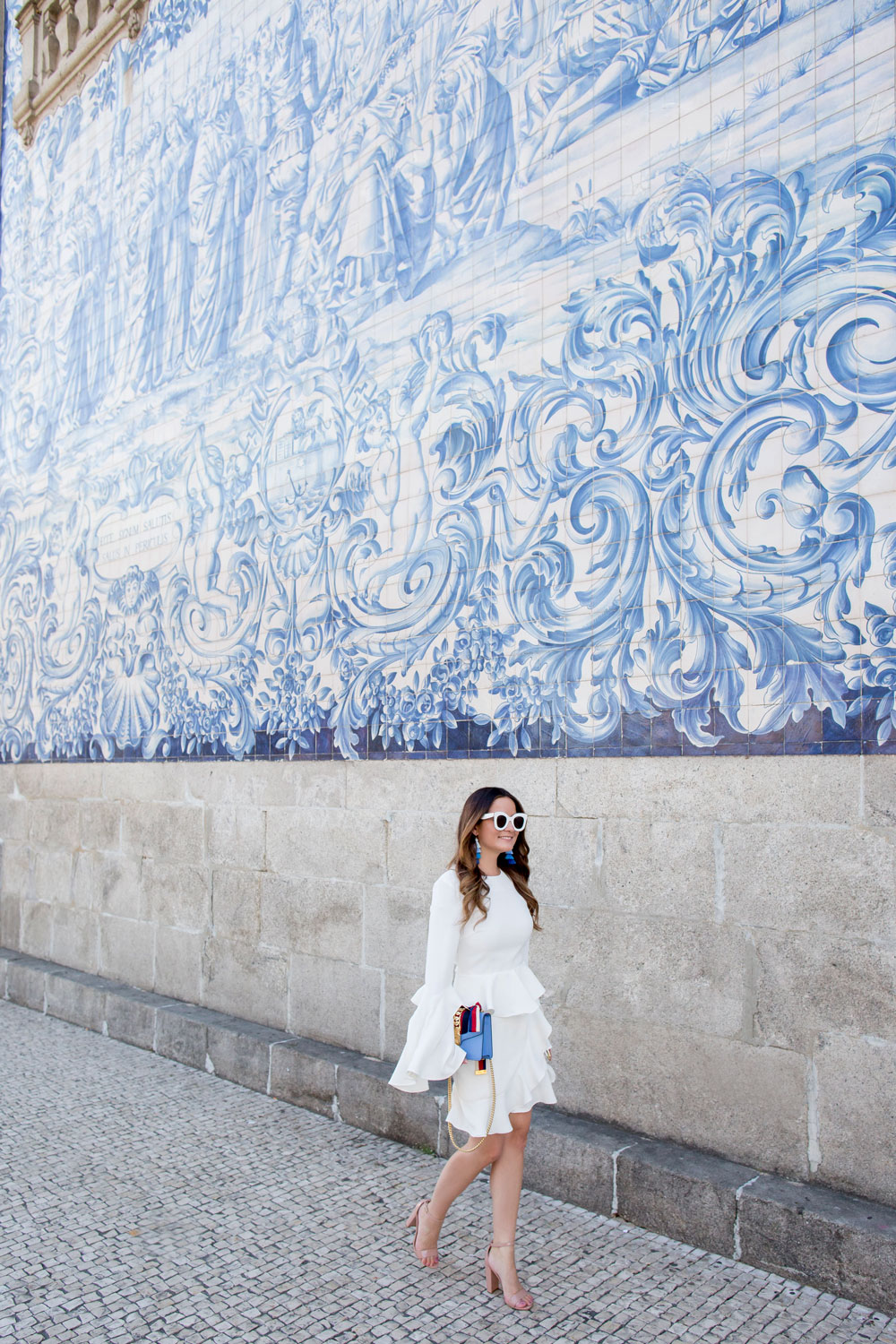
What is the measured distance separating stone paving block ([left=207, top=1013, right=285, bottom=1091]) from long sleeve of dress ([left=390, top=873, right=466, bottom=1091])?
2.09 m

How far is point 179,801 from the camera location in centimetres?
577

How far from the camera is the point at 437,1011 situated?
112 inches

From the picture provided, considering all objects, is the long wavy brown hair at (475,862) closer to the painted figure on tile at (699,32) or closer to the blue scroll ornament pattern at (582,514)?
the blue scroll ornament pattern at (582,514)

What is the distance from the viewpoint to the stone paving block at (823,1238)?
9.07 ft

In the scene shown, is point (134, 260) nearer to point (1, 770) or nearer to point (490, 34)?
point (490, 34)

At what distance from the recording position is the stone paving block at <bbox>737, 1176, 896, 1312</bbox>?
277cm

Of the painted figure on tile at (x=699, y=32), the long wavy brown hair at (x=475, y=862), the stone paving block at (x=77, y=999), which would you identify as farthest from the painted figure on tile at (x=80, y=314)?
the long wavy brown hair at (x=475, y=862)

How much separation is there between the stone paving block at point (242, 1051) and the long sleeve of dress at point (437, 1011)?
6.86ft

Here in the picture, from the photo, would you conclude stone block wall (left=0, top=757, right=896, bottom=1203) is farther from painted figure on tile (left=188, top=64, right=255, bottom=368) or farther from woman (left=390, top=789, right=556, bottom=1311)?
painted figure on tile (left=188, top=64, right=255, bottom=368)

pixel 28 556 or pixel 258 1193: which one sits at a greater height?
pixel 28 556

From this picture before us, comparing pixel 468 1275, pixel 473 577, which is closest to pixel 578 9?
pixel 473 577

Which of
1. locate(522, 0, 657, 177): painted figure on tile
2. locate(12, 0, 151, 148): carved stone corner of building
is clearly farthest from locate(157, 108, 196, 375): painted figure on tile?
locate(522, 0, 657, 177): painted figure on tile

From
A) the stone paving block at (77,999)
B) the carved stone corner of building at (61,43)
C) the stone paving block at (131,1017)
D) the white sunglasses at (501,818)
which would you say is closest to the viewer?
the white sunglasses at (501,818)

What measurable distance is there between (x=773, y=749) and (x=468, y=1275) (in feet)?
5.53
